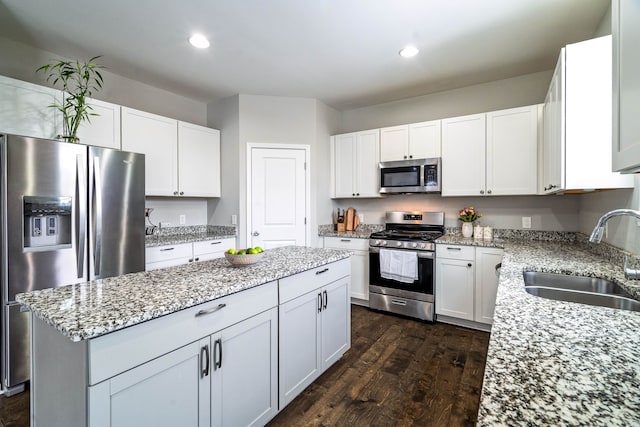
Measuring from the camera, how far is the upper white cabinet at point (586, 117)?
67.9 inches

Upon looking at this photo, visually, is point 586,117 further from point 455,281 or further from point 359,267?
point 359,267

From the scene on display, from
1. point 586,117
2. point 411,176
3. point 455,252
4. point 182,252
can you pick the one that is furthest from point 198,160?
point 586,117

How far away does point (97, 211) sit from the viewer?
238 cm

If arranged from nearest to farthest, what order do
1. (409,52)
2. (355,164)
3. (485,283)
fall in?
(409,52) < (485,283) < (355,164)

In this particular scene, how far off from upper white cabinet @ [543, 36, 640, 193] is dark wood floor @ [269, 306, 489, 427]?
150 centimetres

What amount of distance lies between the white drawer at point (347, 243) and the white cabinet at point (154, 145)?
1.94 meters

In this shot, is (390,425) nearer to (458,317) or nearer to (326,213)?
(458,317)

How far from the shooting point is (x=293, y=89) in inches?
143

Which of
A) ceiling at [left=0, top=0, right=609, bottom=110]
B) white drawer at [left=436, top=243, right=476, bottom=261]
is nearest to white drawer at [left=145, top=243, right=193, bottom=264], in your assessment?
ceiling at [left=0, top=0, right=609, bottom=110]

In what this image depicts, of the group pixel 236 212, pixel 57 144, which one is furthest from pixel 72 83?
pixel 236 212

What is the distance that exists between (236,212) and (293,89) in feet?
5.40

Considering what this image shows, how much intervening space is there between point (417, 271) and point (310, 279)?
168 centimetres

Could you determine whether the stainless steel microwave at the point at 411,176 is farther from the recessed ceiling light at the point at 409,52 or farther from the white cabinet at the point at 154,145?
the white cabinet at the point at 154,145

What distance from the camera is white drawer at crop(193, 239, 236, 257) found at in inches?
131
